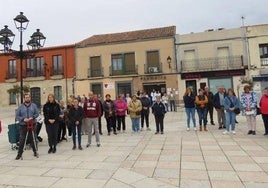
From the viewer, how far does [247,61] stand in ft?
86.0

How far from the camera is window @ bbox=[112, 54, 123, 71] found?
29.0 metres

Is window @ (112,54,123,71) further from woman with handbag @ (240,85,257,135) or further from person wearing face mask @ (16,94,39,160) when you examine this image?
person wearing face mask @ (16,94,39,160)

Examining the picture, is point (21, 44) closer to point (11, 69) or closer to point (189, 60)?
point (189, 60)

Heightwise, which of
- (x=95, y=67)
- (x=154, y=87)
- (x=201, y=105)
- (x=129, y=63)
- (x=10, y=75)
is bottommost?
(x=201, y=105)

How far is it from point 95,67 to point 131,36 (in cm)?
487

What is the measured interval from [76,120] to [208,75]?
20.6 m

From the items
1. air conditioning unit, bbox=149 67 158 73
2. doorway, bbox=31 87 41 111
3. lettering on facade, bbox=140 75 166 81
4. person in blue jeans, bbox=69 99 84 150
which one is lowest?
person in blue jeans, bbox=69 99 84 150

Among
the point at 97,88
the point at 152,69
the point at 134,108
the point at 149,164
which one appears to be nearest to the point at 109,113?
the point at 134,108

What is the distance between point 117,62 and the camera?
29.1 m

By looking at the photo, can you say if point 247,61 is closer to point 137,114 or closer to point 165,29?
point 165,29

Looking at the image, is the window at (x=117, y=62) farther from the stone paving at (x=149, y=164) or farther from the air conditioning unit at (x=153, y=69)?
the stone paving at (x=149, y=164)

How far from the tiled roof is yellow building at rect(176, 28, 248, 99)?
1.72m

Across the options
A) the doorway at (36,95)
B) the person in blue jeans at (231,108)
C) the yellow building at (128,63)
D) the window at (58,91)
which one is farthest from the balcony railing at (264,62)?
the doorway at (36,95)

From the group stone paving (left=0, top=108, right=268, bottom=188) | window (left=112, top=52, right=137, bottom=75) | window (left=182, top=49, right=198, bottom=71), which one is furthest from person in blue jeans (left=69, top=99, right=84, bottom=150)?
window (left=112, top=52, right=137, bottom=75)
